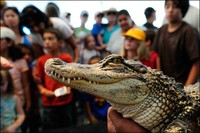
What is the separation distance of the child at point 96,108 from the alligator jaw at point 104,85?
6.09ft

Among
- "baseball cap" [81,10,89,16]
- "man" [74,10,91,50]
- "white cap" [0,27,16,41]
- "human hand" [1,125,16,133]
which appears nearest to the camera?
"human hand" [1,125,16,133]

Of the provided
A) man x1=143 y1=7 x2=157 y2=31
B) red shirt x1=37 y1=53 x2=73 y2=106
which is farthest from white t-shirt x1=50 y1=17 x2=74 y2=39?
man x1=143 y1=7 x2=157 y2=31

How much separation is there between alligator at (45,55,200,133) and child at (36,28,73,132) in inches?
50.1

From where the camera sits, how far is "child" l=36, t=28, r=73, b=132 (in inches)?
99.3

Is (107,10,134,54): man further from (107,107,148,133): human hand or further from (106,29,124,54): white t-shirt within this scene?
(107,107,148,133): human hand

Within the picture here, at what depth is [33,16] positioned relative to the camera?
8.57 ft

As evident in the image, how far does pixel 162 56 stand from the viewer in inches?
95.6

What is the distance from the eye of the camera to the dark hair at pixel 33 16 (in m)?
2.60

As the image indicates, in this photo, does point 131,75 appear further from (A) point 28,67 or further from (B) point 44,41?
(A) point 28,67

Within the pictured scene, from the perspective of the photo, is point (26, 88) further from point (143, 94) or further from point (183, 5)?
point (143, 94)

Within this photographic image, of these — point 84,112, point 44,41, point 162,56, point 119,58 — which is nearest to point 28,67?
point 44,41

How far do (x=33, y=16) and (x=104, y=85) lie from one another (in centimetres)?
155

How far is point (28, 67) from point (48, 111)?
1.47 feet

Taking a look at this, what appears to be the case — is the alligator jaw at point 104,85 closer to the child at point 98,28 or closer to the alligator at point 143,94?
the alligator at point 143,94
